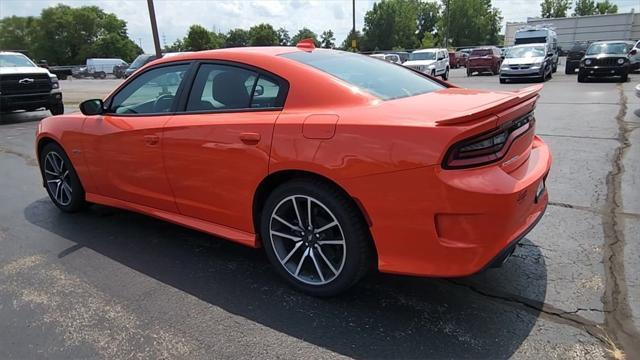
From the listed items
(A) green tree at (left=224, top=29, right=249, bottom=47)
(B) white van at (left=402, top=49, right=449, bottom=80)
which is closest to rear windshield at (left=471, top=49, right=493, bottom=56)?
(B) white van at (left=402, top=49, right=449, bottom=80)

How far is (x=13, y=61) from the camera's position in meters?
13.5

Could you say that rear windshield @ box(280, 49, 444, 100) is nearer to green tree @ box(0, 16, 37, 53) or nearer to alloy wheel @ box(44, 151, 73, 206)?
alloy wheel @ box(44, 151, 73, 206)

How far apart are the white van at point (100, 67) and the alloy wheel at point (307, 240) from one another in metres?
54.6

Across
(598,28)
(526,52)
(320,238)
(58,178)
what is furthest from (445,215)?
(598,28)

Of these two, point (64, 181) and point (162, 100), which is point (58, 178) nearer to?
point (64, 181)

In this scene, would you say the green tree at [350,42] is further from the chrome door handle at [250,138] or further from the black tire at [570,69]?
the chrome door handle at [250,138]

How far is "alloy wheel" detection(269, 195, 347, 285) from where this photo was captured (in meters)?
3.02

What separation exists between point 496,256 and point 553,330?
1.91ft

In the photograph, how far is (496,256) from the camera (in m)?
2.55

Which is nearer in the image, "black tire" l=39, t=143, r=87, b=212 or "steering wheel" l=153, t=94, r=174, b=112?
"steering wheel" l=153, t=94, r=174, b=112

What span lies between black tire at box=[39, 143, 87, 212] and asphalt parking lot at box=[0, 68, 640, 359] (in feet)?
0.84

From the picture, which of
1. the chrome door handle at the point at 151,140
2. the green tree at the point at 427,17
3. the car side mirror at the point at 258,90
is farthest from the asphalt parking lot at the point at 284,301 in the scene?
the green tree at the point at 427,17

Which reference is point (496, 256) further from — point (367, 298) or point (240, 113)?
point (240, 113)

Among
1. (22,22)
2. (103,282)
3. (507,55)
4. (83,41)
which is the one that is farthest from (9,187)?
(22,22)
